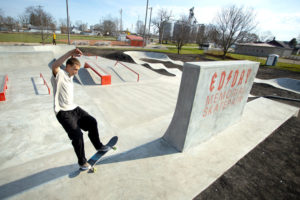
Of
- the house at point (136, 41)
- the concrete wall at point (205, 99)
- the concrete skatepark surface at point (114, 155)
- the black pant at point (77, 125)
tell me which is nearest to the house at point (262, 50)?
the house at point (136, 41)

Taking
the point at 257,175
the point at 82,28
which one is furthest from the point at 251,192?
the point at 82,28

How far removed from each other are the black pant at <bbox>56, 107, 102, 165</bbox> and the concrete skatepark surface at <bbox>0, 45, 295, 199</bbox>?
610 millimetres

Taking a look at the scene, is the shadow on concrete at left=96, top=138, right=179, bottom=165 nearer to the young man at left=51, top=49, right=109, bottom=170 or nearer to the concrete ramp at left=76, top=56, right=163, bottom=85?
the young man at left=51, top=49, right=109, bottom=170

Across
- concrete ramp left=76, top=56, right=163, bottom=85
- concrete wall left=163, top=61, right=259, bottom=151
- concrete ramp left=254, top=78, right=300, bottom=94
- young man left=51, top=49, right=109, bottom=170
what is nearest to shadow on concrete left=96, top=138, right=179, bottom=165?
concrete wall left=163, top=61, right=259, bottom=151

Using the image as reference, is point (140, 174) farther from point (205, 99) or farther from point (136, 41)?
point (136, 41)

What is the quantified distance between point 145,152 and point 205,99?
183cm

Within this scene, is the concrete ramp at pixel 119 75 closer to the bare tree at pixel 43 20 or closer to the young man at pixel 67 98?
the young man at pixel 67 98

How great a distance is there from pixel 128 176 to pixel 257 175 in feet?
9.07

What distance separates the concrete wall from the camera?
3.16 m

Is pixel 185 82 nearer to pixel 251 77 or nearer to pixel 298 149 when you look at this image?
pixel 251 77

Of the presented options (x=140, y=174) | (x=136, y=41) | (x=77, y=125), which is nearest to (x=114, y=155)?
(x=140, y=174)

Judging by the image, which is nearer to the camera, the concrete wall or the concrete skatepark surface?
the concrete skatepark surface

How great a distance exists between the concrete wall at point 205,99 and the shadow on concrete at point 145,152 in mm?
194

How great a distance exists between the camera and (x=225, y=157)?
12.0 ft
